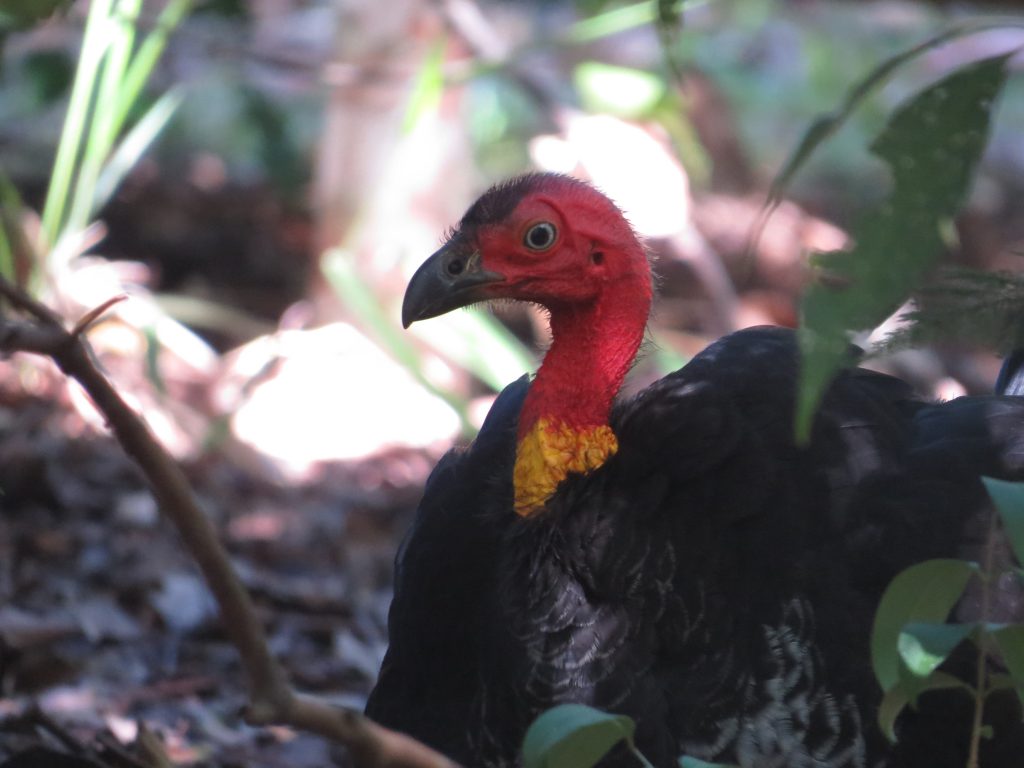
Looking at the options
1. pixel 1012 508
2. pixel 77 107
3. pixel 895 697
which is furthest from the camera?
pixel 77 107

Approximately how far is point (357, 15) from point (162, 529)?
240cm

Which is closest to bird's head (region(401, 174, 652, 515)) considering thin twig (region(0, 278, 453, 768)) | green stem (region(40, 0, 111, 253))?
thin twig (region(0, 278, 453, 768))

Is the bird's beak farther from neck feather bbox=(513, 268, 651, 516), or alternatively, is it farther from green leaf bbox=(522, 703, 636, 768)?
green leaf bbox=(522, 703, 636, 768)

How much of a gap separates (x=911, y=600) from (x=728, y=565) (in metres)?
0.82

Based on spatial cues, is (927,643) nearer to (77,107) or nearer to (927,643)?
(927,643)

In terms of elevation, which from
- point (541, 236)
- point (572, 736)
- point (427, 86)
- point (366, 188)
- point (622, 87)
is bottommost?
point (572, 736)

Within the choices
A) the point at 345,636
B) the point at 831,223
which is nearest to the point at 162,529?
the point at 345,636

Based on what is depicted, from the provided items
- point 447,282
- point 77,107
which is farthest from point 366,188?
point 447,282

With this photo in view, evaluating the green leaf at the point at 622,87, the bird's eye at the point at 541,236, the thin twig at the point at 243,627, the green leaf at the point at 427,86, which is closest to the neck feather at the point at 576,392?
the bird's eye at the point at 541,236

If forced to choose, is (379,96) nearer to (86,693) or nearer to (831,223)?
(86,693)

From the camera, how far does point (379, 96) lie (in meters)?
5.76

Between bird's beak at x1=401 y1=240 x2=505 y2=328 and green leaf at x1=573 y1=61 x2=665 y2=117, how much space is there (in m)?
2.66

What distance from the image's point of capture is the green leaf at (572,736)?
1422 millimetres

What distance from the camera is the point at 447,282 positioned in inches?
96.1
